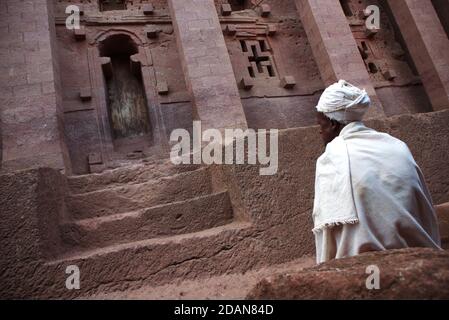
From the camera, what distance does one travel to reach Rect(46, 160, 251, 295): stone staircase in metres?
2.49

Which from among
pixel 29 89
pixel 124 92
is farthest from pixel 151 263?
pixel 124 92

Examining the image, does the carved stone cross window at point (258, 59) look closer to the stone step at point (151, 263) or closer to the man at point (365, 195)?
the stone step at point (151, 263)

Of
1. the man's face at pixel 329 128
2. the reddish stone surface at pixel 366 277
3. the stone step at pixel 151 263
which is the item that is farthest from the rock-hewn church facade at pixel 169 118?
the reddish stone surface at pixel 366 277

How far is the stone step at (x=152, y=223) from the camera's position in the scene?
2.90m

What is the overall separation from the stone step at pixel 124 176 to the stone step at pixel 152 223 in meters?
0.76

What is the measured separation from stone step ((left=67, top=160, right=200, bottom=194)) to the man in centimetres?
223

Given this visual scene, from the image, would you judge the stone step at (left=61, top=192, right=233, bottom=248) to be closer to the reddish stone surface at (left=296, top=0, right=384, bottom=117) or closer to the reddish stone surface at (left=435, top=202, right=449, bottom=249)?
the reddish stone surface at (left=435, top=202, right=449, bottom=249)

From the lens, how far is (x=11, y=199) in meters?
2.51

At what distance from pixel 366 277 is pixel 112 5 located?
821cm

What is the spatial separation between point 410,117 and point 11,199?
154 inches

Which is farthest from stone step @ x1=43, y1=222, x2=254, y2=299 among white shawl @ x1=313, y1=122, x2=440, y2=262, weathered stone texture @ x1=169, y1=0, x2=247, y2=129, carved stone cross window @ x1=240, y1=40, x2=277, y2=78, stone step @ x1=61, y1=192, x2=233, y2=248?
carved stone cross window @ x1=240, y1=40, x2=277, y2=78

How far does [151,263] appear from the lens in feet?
8.36

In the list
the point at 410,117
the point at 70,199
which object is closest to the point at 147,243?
the point at 70,199
